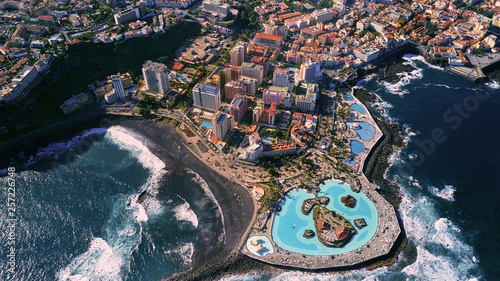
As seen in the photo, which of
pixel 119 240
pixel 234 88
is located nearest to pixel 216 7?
pixel 234 88

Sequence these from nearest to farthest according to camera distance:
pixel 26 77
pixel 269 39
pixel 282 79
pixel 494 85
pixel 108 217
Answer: pixel 108 217 < pixel 26 77 < pixel 282 79 < pixel 494 85 < pixel 269 39

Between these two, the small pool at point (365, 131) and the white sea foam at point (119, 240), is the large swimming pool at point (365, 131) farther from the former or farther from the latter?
the white sea foam at point (119, 240)

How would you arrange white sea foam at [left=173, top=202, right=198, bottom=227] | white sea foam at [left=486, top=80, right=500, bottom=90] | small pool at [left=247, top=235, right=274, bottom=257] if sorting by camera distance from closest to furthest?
1. small pool at [left=247, top=235, right=274, bottom=257]
2. white sea foam at [left=173, top=202, right=198, bottom=227]
3. white sea foam at [left=486, top=80, right=500, bottom=90]

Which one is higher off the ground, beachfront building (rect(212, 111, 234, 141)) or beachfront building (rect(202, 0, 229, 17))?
beachfront building (rect(202, 0, 229, 17))

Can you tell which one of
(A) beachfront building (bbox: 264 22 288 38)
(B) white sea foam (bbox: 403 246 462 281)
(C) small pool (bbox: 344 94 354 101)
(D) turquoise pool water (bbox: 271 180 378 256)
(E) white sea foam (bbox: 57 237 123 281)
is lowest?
(E) white sea foam (bbox: 57 237 123 281)

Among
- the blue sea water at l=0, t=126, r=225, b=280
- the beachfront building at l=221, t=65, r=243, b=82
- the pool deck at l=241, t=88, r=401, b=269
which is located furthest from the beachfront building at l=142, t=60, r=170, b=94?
the pool deck at l=241, t=88, r=401, b=269

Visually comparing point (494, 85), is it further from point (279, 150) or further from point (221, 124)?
point (221, 124)

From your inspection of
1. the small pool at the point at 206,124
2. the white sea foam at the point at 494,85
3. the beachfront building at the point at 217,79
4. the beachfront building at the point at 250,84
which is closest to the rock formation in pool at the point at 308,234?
the small pool at the point at 206,124

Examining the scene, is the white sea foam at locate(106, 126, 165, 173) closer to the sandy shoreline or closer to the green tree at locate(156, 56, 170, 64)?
the sandy shoreline

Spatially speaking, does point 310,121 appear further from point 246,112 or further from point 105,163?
point 105,163
